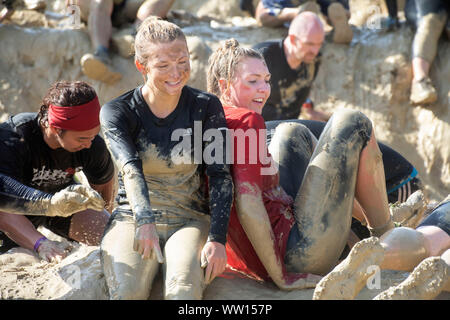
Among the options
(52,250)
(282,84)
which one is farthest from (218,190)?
(282,84)

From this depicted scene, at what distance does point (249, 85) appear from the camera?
3410 mm

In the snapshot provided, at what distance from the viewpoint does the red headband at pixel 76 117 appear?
3676 mm

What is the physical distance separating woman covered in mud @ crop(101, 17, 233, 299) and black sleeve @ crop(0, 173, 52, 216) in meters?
0.37

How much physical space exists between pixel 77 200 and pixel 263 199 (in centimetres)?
87

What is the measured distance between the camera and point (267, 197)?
325 cm

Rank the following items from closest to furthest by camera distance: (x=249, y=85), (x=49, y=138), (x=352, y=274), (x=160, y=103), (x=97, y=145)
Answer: (x=352, y=274), (x=160, y=103), (x=249, y=85), (x=49, y=138), (x=97, y=145)

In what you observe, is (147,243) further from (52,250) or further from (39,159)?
(39,159)

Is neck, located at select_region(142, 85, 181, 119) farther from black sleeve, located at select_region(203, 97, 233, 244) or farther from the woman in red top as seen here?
the woman in red top

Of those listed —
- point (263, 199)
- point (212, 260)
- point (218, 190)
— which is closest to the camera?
point (212, 260)

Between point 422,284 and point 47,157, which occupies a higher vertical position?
point 47,157

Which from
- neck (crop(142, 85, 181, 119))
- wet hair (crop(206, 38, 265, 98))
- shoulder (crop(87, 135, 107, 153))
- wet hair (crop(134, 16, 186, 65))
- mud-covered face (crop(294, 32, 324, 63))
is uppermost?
wet hair (crop(134, 16, 186, 65))

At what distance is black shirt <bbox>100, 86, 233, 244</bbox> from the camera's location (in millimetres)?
3010

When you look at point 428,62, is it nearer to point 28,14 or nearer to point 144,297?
point 28,14

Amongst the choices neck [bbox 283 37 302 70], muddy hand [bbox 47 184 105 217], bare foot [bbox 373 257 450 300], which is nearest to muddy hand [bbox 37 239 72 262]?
muddy hand [bbox 47 184 105 217]
